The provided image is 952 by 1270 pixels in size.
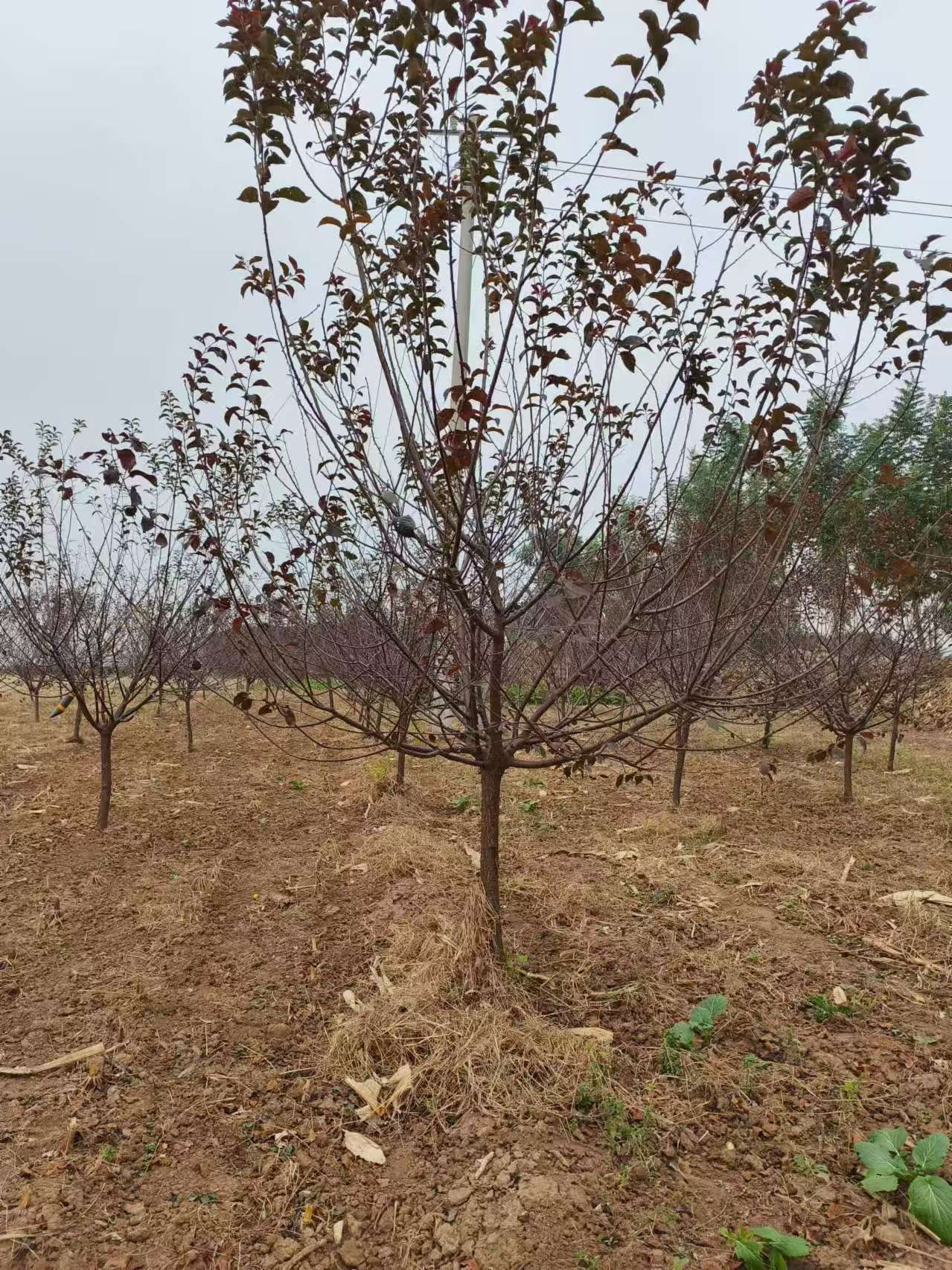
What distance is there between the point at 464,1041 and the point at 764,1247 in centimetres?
111

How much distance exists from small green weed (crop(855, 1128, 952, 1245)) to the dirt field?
7cm

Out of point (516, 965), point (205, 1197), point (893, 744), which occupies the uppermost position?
point (893, 744)

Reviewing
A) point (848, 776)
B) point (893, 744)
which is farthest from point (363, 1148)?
point (893, 744)

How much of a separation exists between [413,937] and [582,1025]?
905 millimetres

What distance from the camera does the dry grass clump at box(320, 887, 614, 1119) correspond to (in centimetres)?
247

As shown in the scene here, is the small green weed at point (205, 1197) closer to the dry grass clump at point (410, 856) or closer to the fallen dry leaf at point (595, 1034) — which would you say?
the fallen dry leaf at point (595, 1034)

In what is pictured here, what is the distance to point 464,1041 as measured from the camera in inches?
104

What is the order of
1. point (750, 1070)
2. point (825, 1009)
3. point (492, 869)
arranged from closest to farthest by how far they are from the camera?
1. point (750, 1070)
2. point (825, 1009)
3. point (492, 869)

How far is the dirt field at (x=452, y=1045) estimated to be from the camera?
2.00m

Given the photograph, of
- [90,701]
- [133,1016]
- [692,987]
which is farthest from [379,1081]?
[90,701]

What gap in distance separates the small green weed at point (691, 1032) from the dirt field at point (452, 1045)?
3 centimetres

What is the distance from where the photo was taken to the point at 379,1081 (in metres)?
2.59

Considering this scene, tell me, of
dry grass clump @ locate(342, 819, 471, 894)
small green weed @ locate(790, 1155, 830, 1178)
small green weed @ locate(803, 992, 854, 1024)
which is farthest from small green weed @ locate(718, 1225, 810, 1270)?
dry grass clump @ locate(342, 819, 471, 894)

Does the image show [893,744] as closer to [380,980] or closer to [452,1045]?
[380,980]
